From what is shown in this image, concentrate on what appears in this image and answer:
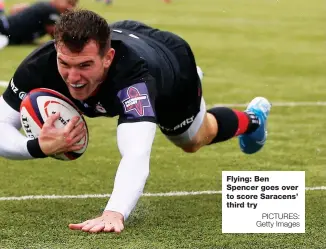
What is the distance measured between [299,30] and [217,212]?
42.6ft

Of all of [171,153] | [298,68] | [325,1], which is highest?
[171,153]

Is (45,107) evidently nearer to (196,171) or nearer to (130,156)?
(130,156)

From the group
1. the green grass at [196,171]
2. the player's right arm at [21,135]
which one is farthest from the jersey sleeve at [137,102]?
the green grass at [196,171]

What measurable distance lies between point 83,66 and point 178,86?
3.96 feet

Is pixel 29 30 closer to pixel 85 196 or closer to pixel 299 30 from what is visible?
pixel 299 30

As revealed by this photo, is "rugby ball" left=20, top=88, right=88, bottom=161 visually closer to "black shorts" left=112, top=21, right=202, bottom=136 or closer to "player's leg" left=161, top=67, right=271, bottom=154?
"black shorts" left=112, top=21, right=202, bottom=136

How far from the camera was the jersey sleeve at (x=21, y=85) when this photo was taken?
5559mm

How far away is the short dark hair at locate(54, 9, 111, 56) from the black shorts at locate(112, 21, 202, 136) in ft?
3.39

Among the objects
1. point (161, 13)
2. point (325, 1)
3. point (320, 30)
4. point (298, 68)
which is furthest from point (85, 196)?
point (325, 1)

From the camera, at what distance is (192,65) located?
20.6 feet

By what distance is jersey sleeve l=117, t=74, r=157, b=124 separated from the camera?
16.7ft

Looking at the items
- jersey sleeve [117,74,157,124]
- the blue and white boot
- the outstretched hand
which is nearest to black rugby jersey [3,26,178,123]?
jersey sleeve [117,74,157,124]
